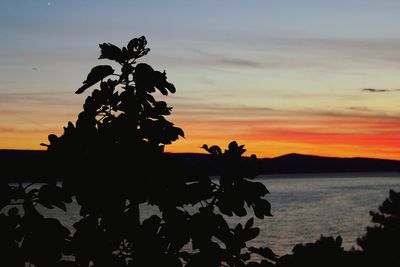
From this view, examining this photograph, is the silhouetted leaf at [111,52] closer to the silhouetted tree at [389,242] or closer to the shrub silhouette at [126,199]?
the shrub silhouette at [126,199]

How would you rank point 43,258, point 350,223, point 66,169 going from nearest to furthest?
point 43,258
point 66,169
point 350,223

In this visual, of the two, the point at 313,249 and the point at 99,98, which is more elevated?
the point at 99,98

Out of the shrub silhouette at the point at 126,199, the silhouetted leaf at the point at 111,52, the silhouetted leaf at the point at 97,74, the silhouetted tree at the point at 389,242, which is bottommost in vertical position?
the silhouetted tree at the point at 389,242

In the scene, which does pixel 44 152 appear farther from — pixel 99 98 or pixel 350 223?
pixel 350 223

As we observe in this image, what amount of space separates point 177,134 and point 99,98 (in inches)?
22.0

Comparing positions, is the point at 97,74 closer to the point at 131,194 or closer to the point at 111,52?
the point at 111,52

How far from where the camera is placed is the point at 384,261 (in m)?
32.0

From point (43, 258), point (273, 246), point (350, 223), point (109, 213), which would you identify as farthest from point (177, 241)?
point (350, 223)

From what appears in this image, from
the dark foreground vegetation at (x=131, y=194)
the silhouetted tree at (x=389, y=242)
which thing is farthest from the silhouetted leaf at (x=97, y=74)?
the silhouetted tree at (x=389, y=242)

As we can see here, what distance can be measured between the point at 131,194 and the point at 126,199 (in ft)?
0.23

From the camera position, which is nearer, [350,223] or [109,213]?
[109,213]

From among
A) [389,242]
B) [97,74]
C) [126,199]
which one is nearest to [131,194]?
[126,199]

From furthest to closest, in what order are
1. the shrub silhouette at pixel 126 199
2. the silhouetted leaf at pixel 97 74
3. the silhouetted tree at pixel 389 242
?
the silhouetted tree at pixel 389 242 → the silhouetted leaf at pixel 97 74 → the shrub silhouette at pixel 126 199

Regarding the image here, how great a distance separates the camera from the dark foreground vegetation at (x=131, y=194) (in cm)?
338
